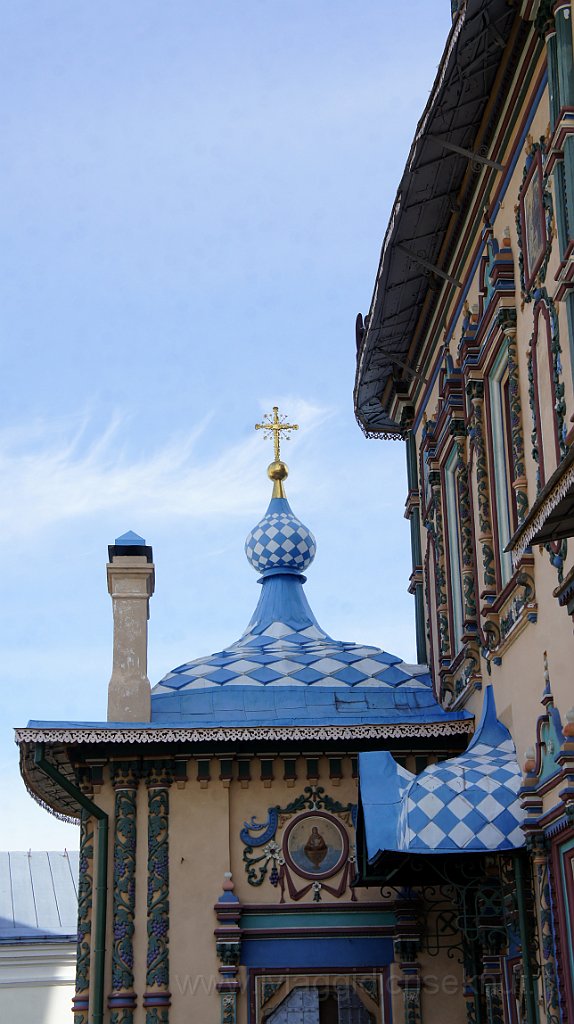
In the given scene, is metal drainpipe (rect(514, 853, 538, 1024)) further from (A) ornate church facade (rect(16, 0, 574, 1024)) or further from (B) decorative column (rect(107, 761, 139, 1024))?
(B) decorative column (rect(107, 761, 139, 1024))

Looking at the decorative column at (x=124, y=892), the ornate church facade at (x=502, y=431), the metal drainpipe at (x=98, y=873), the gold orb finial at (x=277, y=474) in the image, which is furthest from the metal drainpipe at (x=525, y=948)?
the gold orb finial at (x=277, y=474)

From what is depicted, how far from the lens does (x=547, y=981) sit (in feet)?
29.7

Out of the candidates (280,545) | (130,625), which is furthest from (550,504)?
(280,545)

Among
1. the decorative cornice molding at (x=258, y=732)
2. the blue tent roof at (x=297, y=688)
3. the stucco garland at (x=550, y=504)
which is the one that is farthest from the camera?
the blue tent roof at (x=297, y=688)

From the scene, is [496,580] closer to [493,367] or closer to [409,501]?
[493,367]

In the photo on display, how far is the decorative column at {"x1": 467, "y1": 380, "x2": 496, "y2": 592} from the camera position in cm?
1092

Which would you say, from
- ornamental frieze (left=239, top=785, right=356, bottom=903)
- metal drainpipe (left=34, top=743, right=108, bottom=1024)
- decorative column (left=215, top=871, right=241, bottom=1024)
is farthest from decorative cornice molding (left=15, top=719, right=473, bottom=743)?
decorative column (left=215, top=871, right=241, bottom=1024)

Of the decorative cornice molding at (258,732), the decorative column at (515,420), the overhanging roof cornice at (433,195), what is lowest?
the decorative cornice molding at (258,732)

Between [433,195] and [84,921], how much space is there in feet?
20.4

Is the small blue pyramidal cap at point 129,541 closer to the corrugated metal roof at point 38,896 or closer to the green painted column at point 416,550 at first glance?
the green painted column at point 416,550

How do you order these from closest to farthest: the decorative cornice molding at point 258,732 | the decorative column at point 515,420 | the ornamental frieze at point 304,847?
the decorative column at point 515,420 < the decorative cornice molding at point 258,732 < the ornamental frieze at point 304,847

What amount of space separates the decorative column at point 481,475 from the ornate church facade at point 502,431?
16 mm

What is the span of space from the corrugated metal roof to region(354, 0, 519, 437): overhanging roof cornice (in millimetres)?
10824

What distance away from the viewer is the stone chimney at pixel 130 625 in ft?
41.5
